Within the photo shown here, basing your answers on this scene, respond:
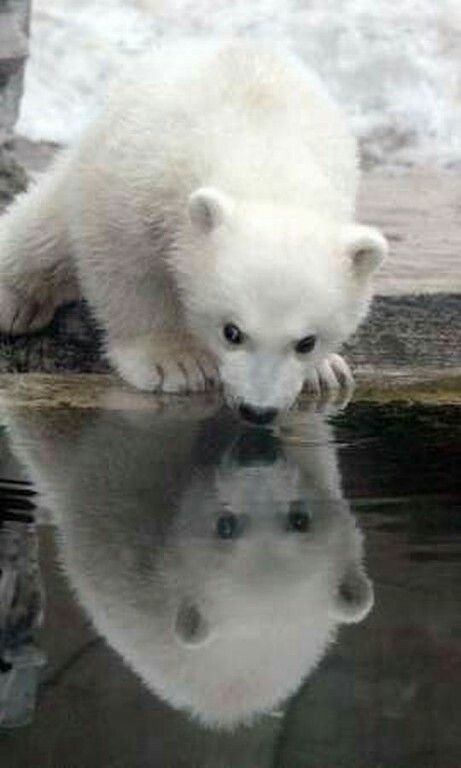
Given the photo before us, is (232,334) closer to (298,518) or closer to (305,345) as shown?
(305,345)

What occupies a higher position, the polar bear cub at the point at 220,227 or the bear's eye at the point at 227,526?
the bear's eye at the point at 227,526

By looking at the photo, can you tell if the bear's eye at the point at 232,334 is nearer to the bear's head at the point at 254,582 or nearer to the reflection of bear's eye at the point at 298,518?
the bear's head at the point at 254,582

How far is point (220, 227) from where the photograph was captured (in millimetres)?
5062

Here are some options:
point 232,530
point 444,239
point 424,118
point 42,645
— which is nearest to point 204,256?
point 232,530

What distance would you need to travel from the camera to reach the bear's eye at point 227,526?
4.03 meters

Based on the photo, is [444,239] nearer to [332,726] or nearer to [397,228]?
[397,228]

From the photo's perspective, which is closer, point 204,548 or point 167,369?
point 204,548

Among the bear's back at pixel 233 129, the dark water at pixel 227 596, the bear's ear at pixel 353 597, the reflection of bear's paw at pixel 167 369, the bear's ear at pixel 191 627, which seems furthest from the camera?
the reflection of bear's paw at pixel 167 369

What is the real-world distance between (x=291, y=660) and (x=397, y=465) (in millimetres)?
1358

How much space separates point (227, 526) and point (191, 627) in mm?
649

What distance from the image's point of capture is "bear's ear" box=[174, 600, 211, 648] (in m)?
3.42

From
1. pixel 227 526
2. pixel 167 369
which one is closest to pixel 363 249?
pixel 167 369

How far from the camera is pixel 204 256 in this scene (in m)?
5.13

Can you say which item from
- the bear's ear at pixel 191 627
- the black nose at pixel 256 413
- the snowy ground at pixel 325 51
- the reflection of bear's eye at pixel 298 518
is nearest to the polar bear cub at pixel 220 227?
the black nose at pixel 256 413
